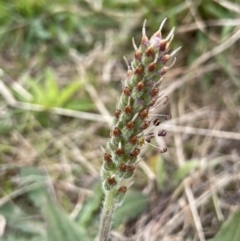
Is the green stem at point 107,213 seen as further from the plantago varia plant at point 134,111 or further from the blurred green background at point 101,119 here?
the blurred green background at point 101,119

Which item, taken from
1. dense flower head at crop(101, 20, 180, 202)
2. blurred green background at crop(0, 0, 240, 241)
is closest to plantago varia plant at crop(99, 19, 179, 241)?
dense flower head at crop(101, 20, 180, 202)

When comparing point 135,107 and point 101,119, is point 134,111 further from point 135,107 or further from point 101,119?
point 101,119

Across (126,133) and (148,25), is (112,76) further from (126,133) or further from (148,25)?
(126,133)

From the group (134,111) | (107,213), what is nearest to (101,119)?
(107,213)

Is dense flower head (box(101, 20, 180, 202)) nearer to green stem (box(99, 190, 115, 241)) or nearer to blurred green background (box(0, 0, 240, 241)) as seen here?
green stem (box(99, 190, 115, 241))

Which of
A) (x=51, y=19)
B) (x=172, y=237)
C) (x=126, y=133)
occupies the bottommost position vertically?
(x=172, y=237)

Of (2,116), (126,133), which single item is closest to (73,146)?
(2,116)

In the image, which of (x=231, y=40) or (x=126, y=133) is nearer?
(x=126, y=133)
